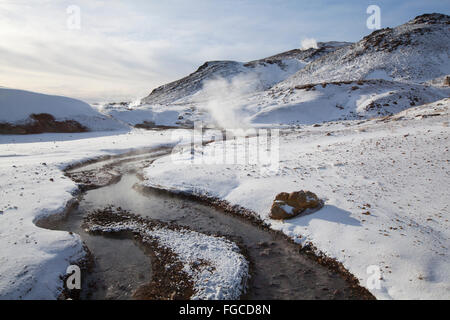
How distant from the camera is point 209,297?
7188mm

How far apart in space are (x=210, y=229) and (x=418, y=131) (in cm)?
1910

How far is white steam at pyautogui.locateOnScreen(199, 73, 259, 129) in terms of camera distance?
2068 inches

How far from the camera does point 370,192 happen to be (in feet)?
40.4

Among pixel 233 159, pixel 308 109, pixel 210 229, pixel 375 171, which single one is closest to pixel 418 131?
pixel 375 171

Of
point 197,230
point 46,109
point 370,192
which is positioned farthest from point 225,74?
point 197,230

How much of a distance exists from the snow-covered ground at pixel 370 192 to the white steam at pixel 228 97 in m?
28.5

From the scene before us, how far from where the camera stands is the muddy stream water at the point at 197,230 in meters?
7.64

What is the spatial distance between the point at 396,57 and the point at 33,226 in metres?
83.0

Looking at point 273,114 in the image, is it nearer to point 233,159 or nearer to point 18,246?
point 233,159

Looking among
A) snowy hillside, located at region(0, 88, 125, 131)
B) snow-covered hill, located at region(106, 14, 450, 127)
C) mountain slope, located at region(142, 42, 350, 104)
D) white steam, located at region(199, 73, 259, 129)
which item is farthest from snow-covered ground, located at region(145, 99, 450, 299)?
mountain slope, located at region(142, 42, 350, 104)

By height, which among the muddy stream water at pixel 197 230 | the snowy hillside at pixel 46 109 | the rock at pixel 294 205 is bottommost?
the muddy stream water at pixel 197 230

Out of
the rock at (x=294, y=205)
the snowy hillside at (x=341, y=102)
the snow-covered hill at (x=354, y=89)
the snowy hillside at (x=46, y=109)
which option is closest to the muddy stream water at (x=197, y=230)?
the rock at (x=294, y=205)

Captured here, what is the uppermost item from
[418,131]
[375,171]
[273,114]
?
[273,114]

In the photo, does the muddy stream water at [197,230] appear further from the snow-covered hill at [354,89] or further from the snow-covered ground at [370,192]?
the snow-covered hill at [354,89]
